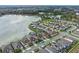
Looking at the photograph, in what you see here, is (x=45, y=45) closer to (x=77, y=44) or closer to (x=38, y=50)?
(x=38, y=50)

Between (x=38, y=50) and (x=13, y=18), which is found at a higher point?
(x=13, y=18)
